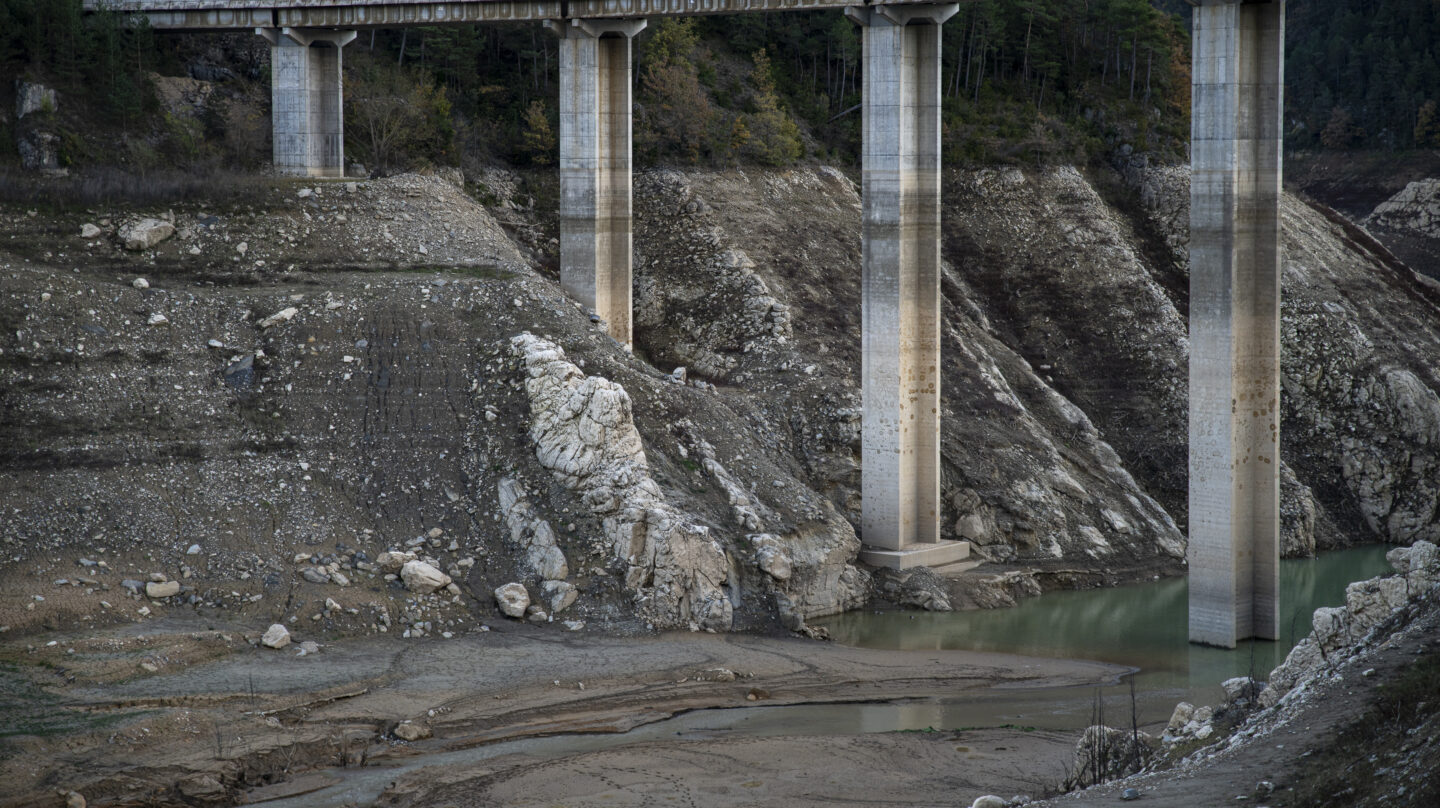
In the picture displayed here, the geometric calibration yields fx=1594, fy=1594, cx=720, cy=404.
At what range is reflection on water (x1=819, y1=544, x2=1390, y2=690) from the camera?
3064 cm

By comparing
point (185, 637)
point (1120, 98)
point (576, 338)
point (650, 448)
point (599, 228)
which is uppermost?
point (1120, 98)

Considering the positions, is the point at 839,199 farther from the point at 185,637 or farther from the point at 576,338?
the point at 185,637

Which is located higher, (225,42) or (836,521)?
(225,42)

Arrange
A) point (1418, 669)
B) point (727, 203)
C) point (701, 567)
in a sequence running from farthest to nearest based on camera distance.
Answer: point (727, 203)
point (701, 567)
point (1418, 669)

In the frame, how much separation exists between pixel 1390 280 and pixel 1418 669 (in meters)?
33.7

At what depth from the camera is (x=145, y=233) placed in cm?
3850

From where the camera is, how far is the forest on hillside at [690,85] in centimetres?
4606

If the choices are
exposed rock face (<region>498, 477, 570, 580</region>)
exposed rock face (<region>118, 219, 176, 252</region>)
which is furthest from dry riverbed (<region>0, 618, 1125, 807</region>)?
exposed rock face (<region>118, 219, 176, 252</region>)

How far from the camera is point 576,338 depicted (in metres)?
36.2

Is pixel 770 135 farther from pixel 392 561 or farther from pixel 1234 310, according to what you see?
pixel 392 561

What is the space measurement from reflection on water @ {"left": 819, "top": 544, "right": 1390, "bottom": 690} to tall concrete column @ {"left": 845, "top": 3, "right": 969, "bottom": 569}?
115 inches

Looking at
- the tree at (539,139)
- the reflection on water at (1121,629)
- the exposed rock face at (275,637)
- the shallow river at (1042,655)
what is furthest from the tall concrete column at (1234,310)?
the tree at (539,139)

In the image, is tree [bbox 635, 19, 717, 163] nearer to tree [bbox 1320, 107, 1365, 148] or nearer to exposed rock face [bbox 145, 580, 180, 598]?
exposed rock face [bbox 145, 580, 180, 598]

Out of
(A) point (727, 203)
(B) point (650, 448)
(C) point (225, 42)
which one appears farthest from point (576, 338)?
(C) point (225, 42)
